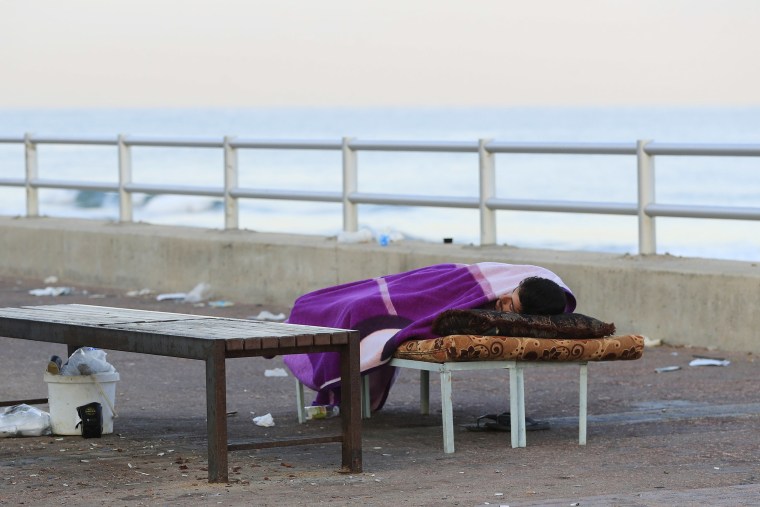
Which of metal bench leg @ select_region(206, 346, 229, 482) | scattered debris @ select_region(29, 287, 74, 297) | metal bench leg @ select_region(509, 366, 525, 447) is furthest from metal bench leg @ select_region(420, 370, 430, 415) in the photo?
scattered debris @ select_region(29, 287, 74, 297)

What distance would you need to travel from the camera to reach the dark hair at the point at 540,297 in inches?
281

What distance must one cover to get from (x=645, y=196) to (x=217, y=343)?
5.63m

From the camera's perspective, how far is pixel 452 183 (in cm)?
5334

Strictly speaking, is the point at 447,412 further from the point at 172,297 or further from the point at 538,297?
the point at 172,297

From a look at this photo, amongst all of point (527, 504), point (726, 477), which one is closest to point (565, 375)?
point (726, 477)

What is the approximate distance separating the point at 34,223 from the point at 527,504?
37.2 ft

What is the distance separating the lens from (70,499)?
583 cm

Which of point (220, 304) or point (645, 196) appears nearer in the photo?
point (645, 196)

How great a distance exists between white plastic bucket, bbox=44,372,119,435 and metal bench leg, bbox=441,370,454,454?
1.71 m

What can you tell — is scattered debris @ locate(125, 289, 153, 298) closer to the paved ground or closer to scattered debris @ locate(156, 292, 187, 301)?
scattered debris @ locate(156, 292, 187, 301)

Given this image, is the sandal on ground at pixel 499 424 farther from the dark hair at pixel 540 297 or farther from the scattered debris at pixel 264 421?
the scattered debris at pixel 264 421

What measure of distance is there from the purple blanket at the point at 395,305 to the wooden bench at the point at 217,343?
0.70 meters

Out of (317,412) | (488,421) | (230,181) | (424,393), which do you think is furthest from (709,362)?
(230,181)

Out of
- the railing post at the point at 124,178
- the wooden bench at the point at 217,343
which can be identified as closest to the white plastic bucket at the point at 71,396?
the wooden bench at the point at 217,343
